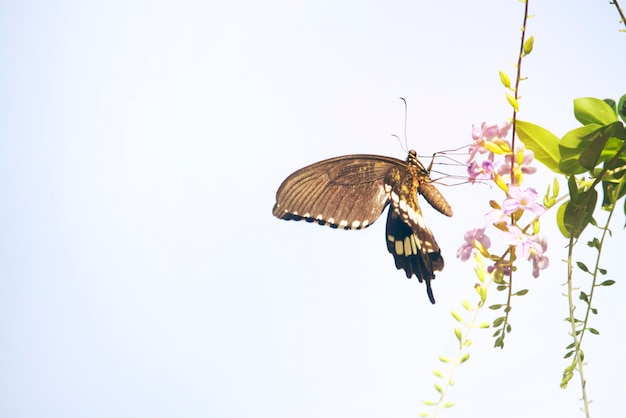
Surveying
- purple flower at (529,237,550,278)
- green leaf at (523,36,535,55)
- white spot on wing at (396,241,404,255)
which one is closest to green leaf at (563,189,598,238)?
purple flower at (529,237,550,278)

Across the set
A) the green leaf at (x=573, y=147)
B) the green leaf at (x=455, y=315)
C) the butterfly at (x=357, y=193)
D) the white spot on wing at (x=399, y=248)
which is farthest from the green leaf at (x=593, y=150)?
the white spot on wing at (x=399, y=248)

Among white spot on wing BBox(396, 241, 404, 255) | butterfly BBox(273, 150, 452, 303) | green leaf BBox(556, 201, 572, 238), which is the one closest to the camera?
green leaf BBox(556, 201, 572, 238)

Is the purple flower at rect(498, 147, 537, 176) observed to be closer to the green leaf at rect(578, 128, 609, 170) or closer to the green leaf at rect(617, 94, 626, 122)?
the green leaf at rect(578, 128, 609, 170)

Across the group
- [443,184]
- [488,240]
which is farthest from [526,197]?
[443,184]

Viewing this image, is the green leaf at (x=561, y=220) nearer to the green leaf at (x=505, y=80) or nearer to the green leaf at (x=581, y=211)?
the green leaf at (x=581, y=211)

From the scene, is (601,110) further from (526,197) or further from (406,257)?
(406,257)

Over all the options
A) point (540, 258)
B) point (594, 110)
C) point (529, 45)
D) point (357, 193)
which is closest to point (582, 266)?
point (540, 258)
